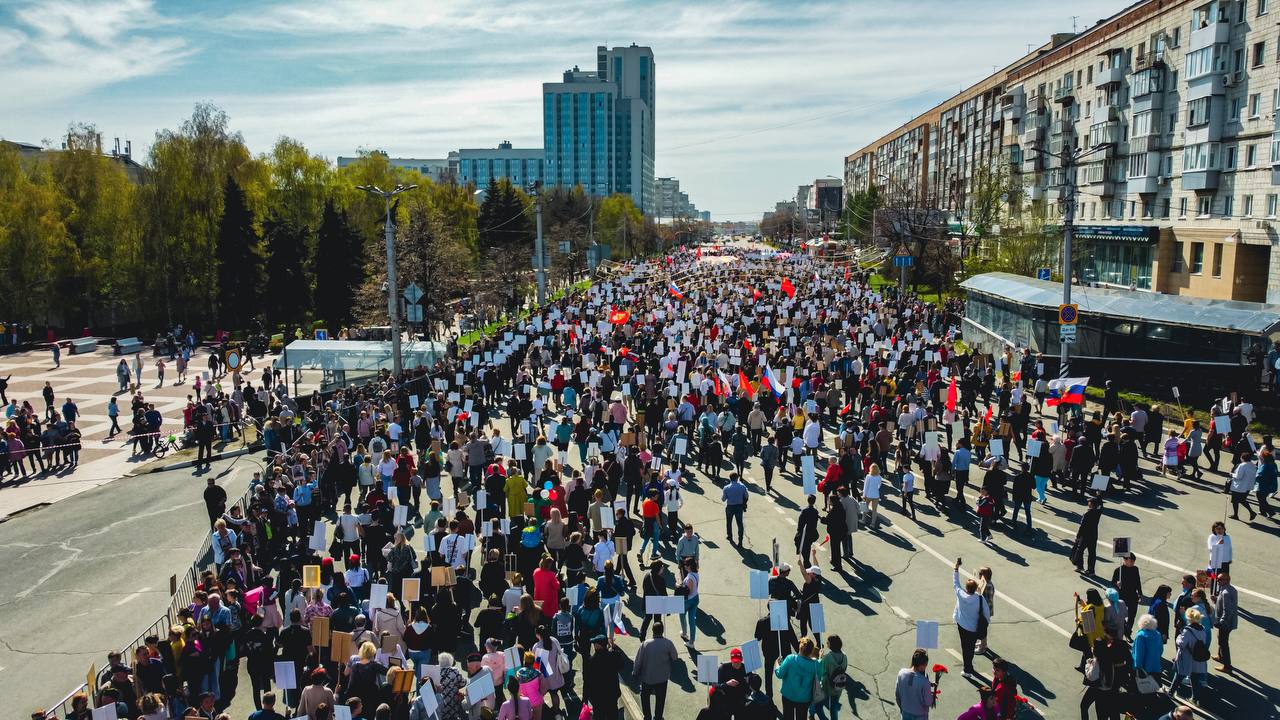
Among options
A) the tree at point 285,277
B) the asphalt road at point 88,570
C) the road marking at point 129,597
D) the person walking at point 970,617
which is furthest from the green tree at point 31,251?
the person walking at point 970,617

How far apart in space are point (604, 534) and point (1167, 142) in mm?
49787

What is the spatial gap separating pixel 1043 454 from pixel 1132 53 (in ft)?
150

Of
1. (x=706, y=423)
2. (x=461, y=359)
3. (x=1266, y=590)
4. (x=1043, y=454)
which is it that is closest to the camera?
(x=1266, y=590)

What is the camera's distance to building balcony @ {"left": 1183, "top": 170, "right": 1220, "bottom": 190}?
142ft

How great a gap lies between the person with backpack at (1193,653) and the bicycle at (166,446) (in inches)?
937

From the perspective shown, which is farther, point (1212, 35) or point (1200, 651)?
point (1212, 35)

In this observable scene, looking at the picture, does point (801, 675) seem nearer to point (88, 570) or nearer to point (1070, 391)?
point (88, 570)

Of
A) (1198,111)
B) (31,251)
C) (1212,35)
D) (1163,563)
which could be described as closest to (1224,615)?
(1163,563)

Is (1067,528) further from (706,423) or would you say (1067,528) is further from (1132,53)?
(1132,53)

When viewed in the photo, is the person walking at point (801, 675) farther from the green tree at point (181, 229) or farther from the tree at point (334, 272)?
the green tree at point (181, 229)

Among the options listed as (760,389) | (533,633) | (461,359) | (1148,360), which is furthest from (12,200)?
(1148,360)

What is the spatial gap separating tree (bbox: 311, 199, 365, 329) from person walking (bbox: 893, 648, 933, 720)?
46566 mm

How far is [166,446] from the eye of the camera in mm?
24297

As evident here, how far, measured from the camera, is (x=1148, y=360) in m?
26.1
